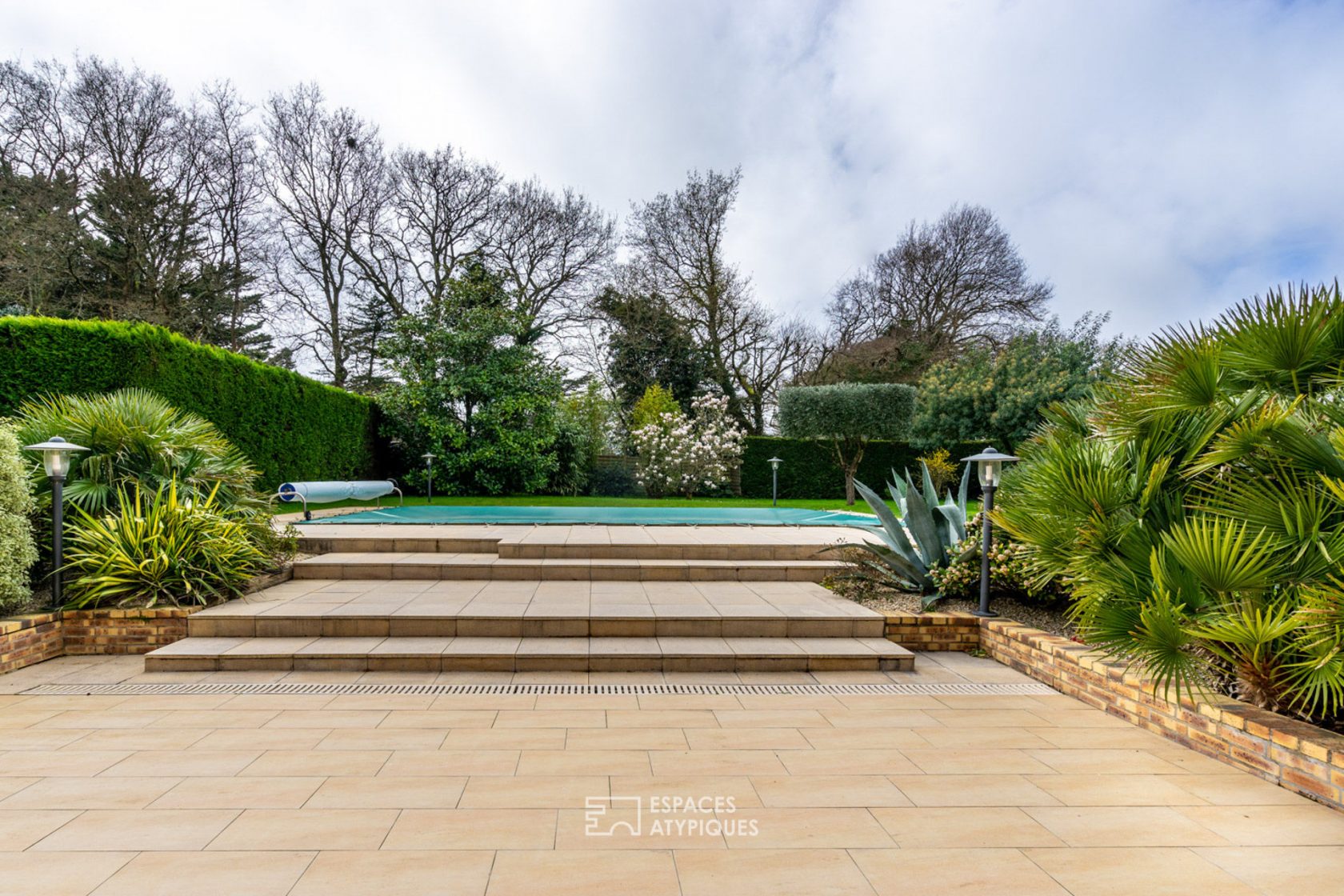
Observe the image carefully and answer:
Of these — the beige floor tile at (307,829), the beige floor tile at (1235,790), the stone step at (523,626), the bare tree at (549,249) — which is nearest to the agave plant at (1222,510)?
the beige floor tile at (1235,790)

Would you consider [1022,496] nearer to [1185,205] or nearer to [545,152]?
[1185,205]

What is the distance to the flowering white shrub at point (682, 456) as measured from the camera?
16.4 m

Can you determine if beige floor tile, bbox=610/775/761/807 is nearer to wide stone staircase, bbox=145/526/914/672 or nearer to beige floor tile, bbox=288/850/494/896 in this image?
beige floor tile, bbox=288/850/494/896

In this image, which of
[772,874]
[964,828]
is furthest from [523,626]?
[964,828]

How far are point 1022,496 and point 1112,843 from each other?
93.0 inches

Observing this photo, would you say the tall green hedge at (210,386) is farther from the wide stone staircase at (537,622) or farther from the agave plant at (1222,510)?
the agave plant at (1222,510)

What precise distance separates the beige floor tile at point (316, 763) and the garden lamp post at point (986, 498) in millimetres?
4061

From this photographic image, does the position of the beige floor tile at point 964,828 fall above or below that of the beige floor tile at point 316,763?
above

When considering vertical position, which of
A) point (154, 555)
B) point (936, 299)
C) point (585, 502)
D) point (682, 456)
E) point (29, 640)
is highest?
point (936, 299)

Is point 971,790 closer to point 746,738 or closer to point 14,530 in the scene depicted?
point 746,738

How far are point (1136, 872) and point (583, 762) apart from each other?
1.97m

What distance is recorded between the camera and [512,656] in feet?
13.7

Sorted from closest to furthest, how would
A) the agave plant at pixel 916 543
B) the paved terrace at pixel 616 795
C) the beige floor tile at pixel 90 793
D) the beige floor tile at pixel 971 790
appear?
the paved terrace at pixel 616 795, the beige floor tile at pixel 90 793, the beige floor tile at pixel 971 790, the agave plant at pixel 916 543

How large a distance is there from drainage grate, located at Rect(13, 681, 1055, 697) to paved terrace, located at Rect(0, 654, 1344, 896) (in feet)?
0.14
